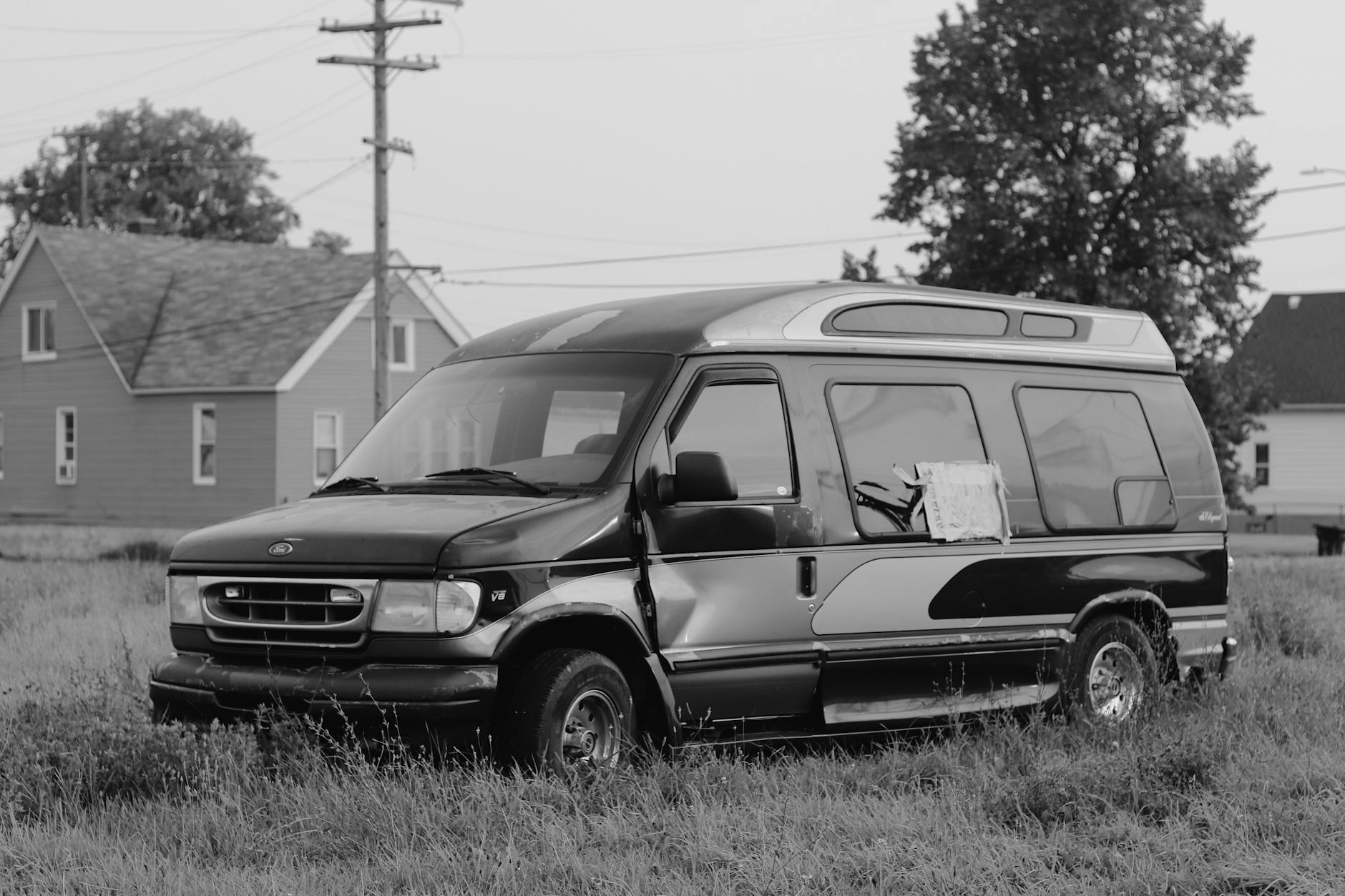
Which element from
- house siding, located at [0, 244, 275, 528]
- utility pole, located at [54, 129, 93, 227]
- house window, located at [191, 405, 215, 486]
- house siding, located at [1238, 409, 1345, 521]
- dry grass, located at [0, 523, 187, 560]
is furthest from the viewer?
utility pole, located at [54, 129, 93, 227]

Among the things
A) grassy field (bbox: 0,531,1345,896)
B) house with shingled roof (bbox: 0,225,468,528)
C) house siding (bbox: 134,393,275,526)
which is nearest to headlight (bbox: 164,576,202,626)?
grassy field (bbox: 0,531,1345,896)

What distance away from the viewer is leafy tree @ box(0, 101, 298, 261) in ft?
242

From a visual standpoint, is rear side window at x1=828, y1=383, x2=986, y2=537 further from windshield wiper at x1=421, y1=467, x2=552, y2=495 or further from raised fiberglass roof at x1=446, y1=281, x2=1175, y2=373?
windshield wiper at x1=421, y1=467, x2=552, y2=495

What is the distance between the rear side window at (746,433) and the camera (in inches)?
306

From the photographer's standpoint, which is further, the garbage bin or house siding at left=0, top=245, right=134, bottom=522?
house siding at left=0, top=245, right=134, bottom=522

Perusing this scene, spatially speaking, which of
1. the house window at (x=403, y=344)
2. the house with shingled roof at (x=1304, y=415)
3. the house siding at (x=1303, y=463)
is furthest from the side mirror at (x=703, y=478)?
the house siding at (x=1303, y=463)

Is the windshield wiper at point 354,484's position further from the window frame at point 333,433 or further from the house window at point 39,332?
the house window at point 39,332

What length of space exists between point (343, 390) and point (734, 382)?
37.7 m

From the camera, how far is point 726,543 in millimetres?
7660

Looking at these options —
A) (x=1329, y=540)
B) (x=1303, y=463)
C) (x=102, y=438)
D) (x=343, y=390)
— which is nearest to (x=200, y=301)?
(x=102, y=438)

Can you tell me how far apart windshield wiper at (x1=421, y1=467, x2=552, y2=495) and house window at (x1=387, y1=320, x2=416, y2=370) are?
3831 centimetres

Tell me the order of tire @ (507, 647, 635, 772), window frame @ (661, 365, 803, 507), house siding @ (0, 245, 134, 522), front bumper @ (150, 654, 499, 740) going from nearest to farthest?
front bumper @ (150, 654, 499, 740) → tire @ (507, 647, 635, 772) → window frame @ (661, 365, 803, 507) → house siding @ (0, 245, 134, 522)

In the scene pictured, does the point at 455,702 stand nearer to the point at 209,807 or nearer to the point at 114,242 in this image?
the point at 209,807

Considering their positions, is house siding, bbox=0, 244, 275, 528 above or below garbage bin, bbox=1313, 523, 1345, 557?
above
